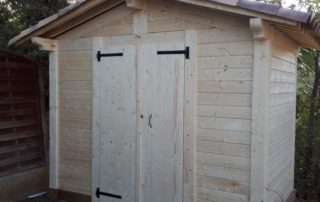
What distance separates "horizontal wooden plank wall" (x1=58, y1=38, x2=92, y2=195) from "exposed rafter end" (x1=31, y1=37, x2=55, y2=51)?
113 mm

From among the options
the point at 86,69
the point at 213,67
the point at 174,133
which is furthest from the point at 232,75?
the point at 86,69

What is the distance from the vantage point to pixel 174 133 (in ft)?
14.5

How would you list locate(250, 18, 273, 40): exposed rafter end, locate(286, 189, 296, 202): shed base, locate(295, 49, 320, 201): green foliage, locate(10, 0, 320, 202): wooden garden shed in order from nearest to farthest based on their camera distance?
locate(250, 18, 273, 40): exposed rafter end
locate(10, 0, 320, 202): wooden garden shed
locate(286, 189, 296, 202): shed base
locate(295, 49, 320, 201): green foliage

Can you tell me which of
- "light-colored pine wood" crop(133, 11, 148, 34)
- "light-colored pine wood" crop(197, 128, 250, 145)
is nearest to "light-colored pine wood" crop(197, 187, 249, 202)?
"light-colored pine wood" crop(197, 128, 250, 145)

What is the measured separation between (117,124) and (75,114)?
0.78 meters

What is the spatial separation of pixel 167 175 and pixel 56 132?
6.45ft

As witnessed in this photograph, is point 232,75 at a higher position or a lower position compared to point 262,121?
higher

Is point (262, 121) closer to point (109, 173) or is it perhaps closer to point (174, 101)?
point (174, 101)

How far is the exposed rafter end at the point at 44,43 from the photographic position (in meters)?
5.27

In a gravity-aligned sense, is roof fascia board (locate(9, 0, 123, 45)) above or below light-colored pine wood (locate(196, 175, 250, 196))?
above

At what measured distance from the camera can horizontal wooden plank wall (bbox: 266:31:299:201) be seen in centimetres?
Result: 424

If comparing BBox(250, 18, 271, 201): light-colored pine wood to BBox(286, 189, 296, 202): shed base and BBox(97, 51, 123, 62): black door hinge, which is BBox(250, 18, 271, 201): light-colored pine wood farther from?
BBox(97, 51, 123, 62): black door hinge

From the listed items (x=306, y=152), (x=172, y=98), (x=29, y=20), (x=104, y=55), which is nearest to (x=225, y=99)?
(x=172, y=98)

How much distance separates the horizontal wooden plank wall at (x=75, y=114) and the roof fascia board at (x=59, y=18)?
34 centimetres
